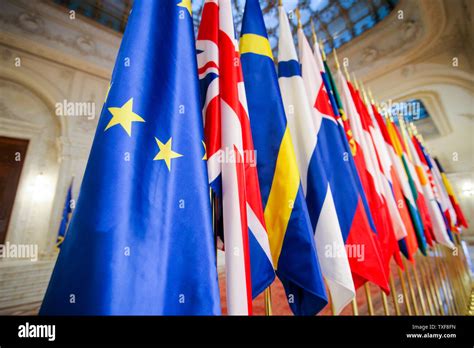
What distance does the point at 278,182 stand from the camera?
3.28 feet

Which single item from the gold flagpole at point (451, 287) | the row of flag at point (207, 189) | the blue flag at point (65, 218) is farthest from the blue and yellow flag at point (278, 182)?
the blue flag at point (65, 218)

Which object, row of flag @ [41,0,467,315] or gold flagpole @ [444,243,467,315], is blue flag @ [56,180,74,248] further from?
gold flagpole @ [444,243,467,315]

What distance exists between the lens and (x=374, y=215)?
145cm

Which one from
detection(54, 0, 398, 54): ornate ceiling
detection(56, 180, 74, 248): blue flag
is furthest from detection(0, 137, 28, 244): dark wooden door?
detection(54, 0, 398, 54): ornate ceiling

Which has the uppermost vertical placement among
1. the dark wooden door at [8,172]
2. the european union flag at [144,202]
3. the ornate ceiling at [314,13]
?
the ornate ceiling at [314,13]

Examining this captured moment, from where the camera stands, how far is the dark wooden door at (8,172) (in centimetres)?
455

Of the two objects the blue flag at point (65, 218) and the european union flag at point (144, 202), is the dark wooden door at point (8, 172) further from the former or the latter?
the european union flag at point (144, 202)

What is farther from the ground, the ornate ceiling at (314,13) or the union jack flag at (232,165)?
the ornate ceiling at (314,13)

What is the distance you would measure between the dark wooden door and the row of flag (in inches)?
224

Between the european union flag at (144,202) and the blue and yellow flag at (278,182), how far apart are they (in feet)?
1.13

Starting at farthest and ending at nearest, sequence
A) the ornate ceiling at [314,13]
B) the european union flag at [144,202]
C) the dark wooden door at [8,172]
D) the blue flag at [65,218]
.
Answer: the ornate ceiling at [314,13] < the dark wooden door at [8,172] < the blue flag at [65,218] < the european union flag at [144,202]

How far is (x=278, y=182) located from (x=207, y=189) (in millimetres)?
372
